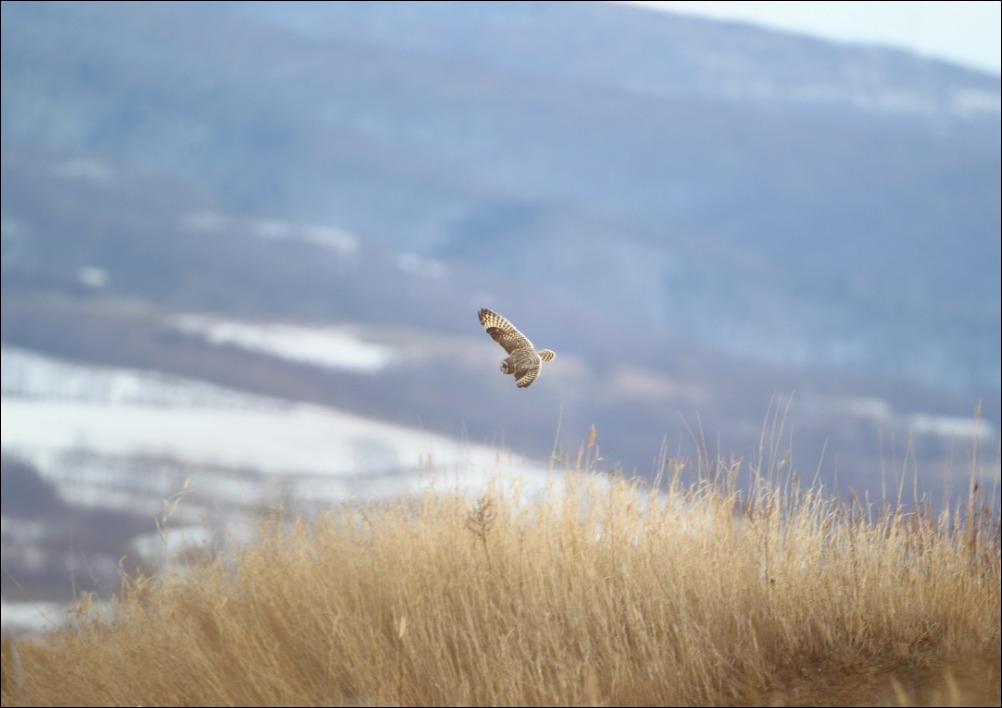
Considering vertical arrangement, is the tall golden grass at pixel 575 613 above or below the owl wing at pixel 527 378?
below

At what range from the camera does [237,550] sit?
9.16m

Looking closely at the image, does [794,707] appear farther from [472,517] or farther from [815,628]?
[472,517]

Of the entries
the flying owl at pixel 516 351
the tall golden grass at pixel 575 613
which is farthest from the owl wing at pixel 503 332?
the tall golden grass at pixel 575 613

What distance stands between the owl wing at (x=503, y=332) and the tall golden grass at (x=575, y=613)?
1511 millimetres

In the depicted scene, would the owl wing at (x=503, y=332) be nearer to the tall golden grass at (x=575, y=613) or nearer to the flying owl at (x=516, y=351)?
the flying owl at (x=516, y=351)

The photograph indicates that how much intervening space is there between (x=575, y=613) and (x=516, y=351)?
230 centimetres

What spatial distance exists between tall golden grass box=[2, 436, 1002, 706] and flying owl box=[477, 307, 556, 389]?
4.98 ft

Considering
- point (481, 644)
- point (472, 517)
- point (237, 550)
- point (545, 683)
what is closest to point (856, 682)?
point (545, 683)

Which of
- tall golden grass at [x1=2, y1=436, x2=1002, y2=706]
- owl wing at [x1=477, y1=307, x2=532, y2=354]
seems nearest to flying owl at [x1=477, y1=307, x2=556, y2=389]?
owl wing at [x1=477, y1=307, x2=532, y2=354]

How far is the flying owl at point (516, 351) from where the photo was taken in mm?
5770

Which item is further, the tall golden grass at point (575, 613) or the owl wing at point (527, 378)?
the tall golden grass at point (575, 613)

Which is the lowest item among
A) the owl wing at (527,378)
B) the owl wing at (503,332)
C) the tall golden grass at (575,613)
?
the tall golden grass at (575,613)

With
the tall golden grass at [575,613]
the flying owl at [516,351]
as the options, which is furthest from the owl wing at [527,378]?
the tall golden grass at [575,613]

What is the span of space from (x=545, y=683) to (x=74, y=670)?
324 centimetres
